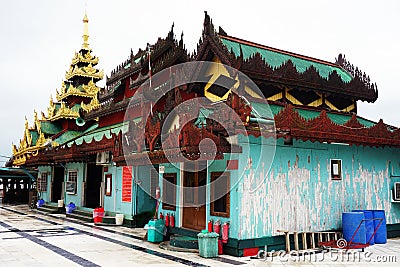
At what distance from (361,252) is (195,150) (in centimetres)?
479

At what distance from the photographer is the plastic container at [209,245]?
921 cm

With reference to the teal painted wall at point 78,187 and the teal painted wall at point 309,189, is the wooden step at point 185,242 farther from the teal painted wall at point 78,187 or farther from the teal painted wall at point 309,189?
the teal painted wall at point 78,187

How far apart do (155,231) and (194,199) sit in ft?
5.38

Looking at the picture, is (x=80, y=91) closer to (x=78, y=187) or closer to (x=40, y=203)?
(x=40, y=203)

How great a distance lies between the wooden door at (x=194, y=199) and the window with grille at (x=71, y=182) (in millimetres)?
10760

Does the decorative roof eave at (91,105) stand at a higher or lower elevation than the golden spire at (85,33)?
lower

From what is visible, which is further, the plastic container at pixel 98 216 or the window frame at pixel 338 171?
the plastic container at pixel 98 216

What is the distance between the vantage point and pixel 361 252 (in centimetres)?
967

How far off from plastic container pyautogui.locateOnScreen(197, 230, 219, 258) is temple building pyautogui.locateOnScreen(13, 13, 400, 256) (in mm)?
389

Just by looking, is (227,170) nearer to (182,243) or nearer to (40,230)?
(182,243)

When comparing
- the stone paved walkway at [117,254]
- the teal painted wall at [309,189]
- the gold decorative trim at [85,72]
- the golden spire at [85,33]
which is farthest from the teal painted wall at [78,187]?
the teal painted wall at [309,189]

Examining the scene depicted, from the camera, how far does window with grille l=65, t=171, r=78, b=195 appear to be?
20.5 meters

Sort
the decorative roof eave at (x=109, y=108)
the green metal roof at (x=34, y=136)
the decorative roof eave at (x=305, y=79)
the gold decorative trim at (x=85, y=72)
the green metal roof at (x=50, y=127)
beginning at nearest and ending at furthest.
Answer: the decorative roof eave at (x=305, y=79)
the decorative roof eave at (x=109, y=108)
the green metal roof at (x=50, y=127)
the green metal roof at (x=34, y=136)
the gold decorative trim at (x=85, y=72)

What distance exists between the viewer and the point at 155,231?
1162 centimetres
